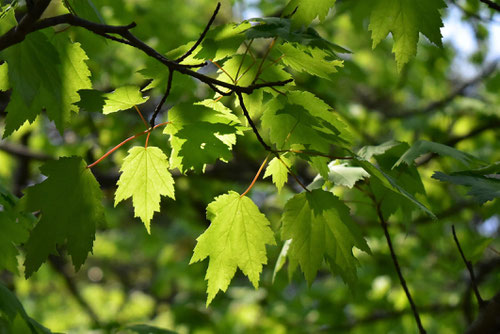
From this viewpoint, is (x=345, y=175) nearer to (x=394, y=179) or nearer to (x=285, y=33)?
(x=394, y=179)

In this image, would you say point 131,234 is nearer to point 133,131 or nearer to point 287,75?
point 133,131

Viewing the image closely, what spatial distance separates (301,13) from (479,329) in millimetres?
1032

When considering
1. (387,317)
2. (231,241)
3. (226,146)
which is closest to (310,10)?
(226,146)

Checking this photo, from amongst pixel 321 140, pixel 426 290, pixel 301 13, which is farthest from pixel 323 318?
pixel 301 13

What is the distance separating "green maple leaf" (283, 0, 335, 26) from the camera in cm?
115

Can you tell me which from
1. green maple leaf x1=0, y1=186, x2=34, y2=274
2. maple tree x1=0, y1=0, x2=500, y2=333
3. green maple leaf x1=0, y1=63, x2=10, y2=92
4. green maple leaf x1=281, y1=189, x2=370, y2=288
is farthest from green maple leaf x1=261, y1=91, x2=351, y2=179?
green maple leaf x1=0, y1=186, x2=34, y2=274

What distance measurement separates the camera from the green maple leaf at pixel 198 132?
1296 mm

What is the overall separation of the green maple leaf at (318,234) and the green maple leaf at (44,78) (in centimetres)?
68

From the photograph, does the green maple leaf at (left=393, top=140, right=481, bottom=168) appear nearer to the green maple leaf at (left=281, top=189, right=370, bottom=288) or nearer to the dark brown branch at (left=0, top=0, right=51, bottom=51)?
the green maple leaf at (left=281, top=189, right=370, bottom=288)

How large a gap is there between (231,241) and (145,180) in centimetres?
31

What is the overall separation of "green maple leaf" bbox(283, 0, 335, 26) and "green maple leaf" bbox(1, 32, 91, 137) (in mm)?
609

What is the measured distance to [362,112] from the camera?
5176 millimetres

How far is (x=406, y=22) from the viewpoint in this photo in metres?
1.27

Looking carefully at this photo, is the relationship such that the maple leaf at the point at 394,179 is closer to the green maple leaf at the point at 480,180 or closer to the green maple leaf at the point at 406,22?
the green maple leaf at the point at 480,180
